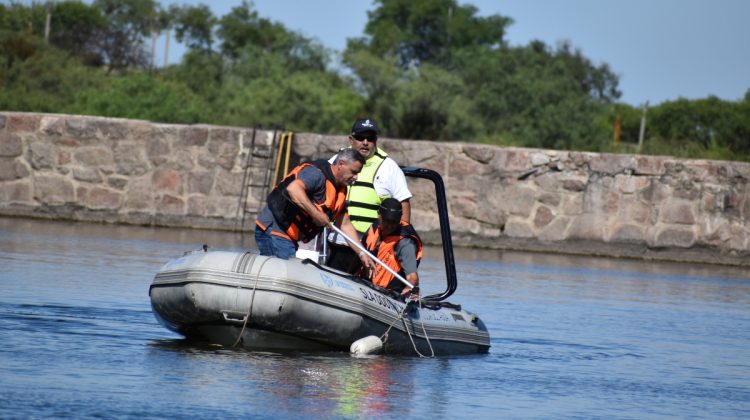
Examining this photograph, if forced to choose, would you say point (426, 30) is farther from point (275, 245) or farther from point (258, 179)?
point (275, 245)

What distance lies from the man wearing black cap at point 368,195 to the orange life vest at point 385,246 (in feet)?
0.24

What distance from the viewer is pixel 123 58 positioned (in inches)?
2175

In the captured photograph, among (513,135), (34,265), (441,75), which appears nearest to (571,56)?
(441,75)

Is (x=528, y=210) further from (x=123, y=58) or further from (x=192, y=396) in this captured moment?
(x=123, y=58)

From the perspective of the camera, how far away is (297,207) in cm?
1030

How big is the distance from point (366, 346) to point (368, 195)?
4.91ft

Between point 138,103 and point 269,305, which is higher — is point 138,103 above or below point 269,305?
above

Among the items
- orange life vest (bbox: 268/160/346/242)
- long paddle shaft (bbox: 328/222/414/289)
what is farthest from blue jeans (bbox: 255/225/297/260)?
long paddle shaft (bbox: 328/222/414/289)

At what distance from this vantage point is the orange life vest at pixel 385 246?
11.3 m

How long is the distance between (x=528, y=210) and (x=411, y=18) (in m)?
63.6

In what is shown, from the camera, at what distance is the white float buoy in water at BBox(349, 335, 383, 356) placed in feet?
33.2

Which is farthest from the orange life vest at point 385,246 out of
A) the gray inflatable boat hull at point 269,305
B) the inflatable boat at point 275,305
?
the gray inflatable boat hull at point 269,305

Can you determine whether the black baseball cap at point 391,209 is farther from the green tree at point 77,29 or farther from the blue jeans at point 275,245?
the green tree at point 77,29

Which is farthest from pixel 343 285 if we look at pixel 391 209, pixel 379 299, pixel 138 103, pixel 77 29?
pixel 77 29
